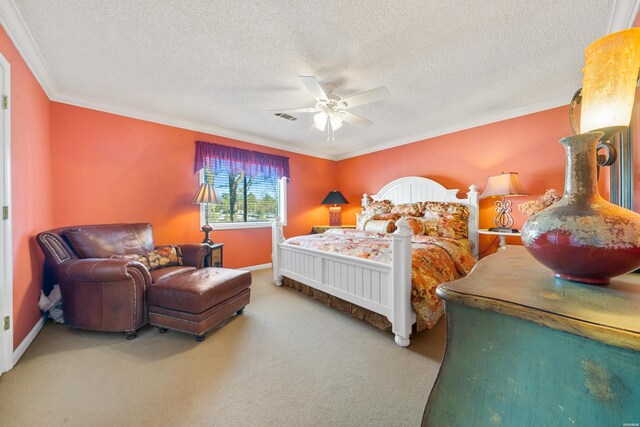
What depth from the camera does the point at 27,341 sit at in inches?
75.0

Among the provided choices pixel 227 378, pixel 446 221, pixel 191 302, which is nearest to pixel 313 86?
pixel 191 302

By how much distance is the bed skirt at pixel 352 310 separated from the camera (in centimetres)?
212

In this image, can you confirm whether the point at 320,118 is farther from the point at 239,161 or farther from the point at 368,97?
the point at 239,161

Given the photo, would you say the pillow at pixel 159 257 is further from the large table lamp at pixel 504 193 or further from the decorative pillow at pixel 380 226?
the large table lamp at pixel 504 193

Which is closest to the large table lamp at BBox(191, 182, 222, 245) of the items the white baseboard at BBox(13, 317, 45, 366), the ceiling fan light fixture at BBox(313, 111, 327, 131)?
the white baseboard at BBox(13, 317, 45, 366)

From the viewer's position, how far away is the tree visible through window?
155 inches

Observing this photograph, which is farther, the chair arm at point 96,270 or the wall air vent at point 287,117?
the wall air vent at point 287,117

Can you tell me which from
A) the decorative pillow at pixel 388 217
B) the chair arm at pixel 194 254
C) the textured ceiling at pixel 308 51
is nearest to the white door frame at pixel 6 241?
the textured ceiling at pixel 308 51

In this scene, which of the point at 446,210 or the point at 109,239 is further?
the point at 446,210

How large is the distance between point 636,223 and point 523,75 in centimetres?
257

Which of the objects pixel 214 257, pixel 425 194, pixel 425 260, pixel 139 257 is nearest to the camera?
pixel 425 260

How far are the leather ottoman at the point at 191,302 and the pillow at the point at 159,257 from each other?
0.49 metres

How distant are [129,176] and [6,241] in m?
1.60

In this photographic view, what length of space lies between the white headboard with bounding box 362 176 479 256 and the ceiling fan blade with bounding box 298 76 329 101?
245 cm
